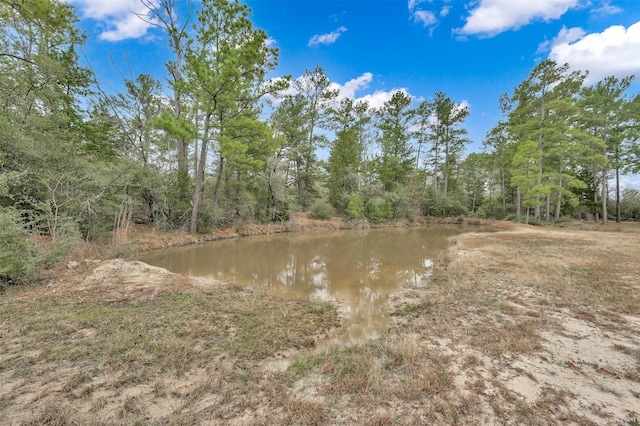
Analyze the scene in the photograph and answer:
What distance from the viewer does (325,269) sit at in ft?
26.4

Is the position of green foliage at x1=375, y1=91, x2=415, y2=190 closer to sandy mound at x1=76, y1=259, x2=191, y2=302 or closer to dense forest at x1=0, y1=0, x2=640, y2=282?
dense forest at x1=0, y1=0, x2=640, y2=282

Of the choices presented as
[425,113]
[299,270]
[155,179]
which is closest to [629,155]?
[425,113]

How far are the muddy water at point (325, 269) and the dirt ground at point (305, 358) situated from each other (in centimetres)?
53

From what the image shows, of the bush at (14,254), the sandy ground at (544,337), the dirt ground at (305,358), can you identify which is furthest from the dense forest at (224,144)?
the sandy ground at (544,337)

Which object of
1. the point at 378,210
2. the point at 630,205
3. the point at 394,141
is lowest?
the point at 378,210

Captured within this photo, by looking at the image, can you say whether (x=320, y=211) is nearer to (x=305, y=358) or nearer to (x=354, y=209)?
(x=354, y=209)

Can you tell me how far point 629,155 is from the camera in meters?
18.4

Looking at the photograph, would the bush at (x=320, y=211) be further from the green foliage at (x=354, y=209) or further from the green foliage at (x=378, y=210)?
the green foliage at (x=378, y=210)

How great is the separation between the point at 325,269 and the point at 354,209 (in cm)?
1289

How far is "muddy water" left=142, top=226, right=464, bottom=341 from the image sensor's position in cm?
499

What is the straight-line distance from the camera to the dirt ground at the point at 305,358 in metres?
1.96

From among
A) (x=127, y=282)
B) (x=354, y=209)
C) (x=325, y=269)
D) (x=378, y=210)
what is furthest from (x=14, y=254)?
(x=378, y=210)

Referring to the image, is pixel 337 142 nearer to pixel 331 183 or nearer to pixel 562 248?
pixel 331 183

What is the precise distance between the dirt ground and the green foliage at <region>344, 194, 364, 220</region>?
1558cm
